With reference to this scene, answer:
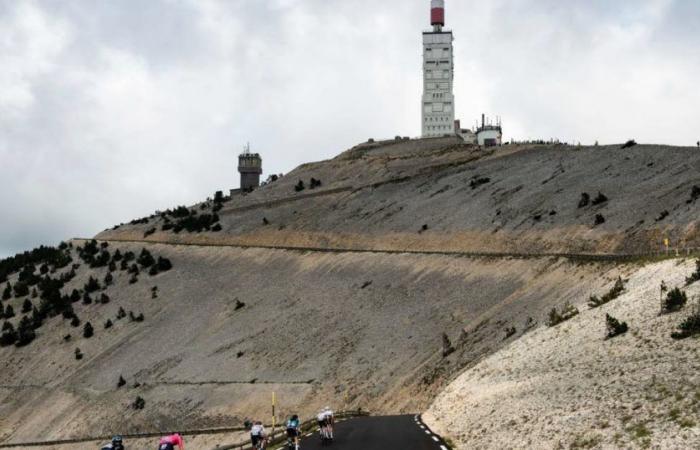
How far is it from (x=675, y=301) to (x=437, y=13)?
139492mm

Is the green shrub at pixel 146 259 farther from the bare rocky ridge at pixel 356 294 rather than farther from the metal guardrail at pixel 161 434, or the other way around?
the metal guardrail at pixel 161 434

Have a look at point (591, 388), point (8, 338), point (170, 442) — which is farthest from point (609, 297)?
point (8, 338)

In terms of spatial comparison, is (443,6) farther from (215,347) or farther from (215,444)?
(215,444)

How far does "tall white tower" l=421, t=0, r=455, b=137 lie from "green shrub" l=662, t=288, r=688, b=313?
12246cm

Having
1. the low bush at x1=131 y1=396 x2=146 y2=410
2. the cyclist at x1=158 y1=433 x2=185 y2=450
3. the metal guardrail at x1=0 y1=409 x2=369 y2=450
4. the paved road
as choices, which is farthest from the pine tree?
the cyclist at x1=158 y1=433 x2=185 y2=450

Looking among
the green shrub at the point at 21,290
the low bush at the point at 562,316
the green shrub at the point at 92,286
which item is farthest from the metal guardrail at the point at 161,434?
the green shrub at the point at 21,290

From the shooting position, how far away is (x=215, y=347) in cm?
6900

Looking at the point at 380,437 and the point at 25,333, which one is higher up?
the point at 25,333

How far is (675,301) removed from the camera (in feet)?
99.0

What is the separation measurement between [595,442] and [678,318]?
881 centimetres

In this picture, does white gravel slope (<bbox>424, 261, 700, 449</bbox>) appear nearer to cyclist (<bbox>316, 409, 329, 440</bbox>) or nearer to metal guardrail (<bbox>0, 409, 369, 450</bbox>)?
cyclist (<bbox>316, 409, 329, 440</bbox>)

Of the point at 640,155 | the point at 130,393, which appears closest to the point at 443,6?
the point at 640,155

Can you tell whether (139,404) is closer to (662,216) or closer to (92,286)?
(92,286)

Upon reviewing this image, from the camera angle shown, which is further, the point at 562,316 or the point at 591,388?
the point at 562,316
